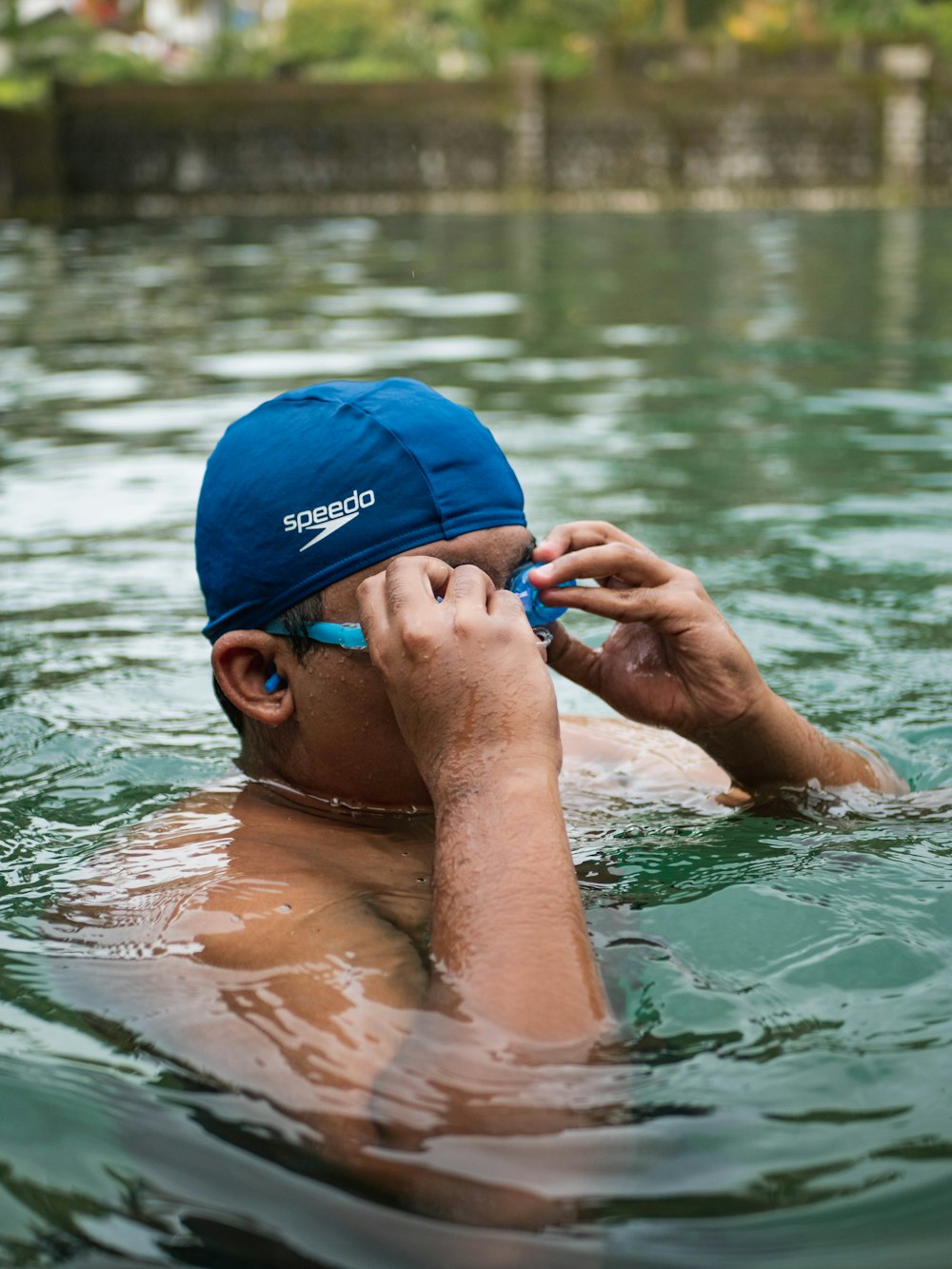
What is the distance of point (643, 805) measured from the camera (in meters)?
3.59

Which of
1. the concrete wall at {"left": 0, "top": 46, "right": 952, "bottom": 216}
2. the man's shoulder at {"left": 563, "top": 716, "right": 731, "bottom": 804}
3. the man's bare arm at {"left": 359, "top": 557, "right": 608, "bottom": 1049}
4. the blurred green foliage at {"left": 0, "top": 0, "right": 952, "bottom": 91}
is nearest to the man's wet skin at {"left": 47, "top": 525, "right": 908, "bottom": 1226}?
the man's bare arm at {"left": 359, "top": 557, "right": 608, "bottom": 1049}

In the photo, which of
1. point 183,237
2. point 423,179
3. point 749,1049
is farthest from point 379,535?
point 423,179

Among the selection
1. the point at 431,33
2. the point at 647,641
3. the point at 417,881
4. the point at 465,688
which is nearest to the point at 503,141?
the point at 431,33

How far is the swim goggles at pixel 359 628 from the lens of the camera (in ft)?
9.13

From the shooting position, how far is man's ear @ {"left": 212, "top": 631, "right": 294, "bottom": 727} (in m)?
2.90

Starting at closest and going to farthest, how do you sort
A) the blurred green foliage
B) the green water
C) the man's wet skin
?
the green water → the man's wet skin → the blurred green foliage

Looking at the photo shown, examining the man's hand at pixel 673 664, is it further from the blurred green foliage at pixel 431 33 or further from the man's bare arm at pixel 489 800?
the blurred green foliage at pixel 431 33

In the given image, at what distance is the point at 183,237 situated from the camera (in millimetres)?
28938

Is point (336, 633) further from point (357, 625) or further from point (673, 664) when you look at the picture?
point (673, 664)

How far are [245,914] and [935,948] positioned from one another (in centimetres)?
116

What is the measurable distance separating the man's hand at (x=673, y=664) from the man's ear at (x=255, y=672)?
1.61 feet

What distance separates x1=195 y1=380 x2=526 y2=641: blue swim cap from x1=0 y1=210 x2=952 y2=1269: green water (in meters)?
0.71

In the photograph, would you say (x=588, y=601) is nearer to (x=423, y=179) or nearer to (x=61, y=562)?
(x=61, y=562)

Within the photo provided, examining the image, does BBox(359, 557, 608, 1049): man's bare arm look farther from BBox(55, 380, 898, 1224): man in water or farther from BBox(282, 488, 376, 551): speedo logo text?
BBox(282, 488, 376, 551): speedo logo text
